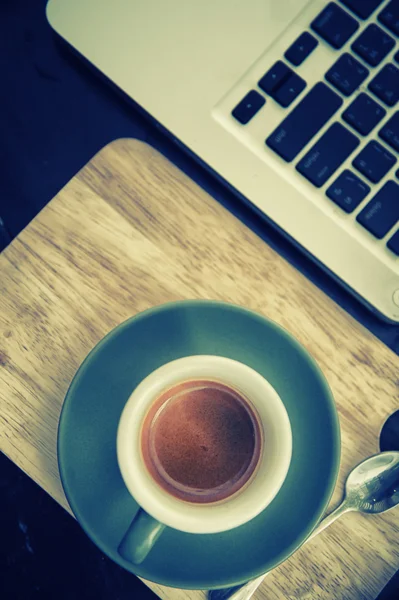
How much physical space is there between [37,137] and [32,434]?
314 millimetres

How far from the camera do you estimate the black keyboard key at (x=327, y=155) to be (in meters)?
0.41

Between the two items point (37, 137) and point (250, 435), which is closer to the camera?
point (250, 435)

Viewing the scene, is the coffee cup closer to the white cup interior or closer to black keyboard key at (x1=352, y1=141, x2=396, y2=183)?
the white cup interior

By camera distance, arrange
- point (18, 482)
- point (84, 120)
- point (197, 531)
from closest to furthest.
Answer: point (197, 531)
point (84, 120)
point (18, 482)

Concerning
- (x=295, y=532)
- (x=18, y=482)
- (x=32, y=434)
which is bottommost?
(x=18, y=482)

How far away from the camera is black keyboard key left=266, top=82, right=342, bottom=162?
0.42 meters

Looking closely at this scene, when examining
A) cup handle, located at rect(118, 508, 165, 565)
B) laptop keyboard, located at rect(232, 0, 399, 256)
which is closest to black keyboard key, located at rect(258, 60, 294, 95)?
laptop keyboard, located at rect(232, 0, 399, 256)

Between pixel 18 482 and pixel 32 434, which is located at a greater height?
pixel 32 434

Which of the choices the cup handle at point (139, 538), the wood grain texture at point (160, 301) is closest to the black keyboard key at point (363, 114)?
the wood grain texture at point (160, 301)

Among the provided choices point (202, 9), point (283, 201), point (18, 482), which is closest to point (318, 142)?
point (283, 201)

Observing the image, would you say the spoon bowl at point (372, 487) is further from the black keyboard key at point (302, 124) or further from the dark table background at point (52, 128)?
the black keyboard key at point (302, 124)

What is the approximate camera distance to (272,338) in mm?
409

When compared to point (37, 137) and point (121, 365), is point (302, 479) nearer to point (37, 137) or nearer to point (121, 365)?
point (121, 365)

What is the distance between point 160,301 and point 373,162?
0.21 meters
